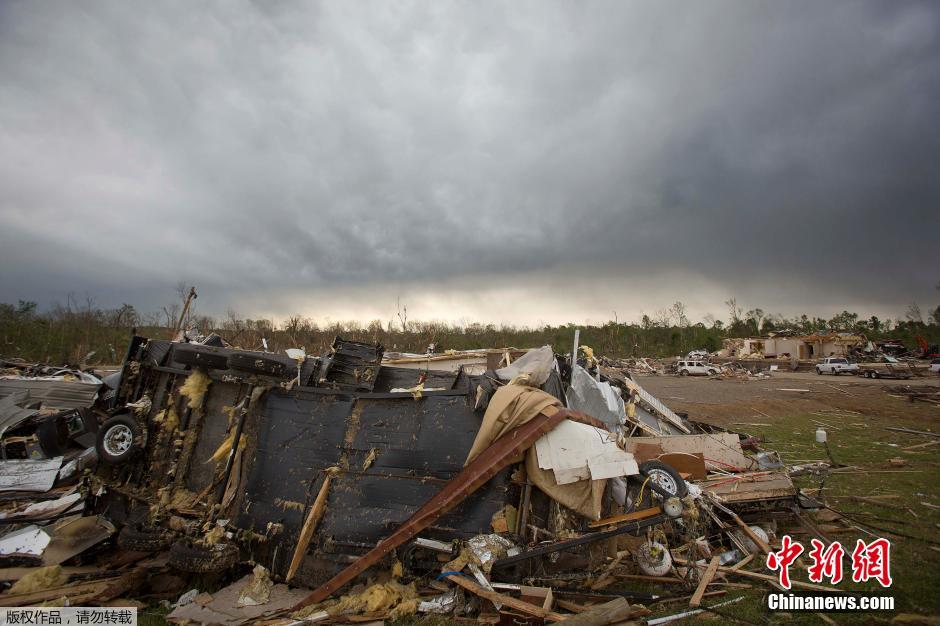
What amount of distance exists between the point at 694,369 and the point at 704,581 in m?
32.4

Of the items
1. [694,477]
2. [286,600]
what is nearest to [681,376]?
[694,477]

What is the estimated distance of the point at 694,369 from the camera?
32.8m

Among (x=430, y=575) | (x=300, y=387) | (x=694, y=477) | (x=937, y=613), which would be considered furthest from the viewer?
(x=694, y=477)

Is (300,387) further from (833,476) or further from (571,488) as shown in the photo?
(833,476)

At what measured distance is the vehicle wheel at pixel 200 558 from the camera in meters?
4.32

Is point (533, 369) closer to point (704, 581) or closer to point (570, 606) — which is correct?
point (570, 606)

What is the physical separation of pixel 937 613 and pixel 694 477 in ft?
8.92

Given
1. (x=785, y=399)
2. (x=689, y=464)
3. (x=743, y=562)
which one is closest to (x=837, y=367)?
(x=785, y=399)

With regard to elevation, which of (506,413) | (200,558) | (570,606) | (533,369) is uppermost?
(533,369)

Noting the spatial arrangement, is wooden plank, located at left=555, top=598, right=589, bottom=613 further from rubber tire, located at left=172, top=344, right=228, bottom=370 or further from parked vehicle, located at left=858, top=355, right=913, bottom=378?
parked vehicle, located at left=858, top=355, right=913, bottom=378

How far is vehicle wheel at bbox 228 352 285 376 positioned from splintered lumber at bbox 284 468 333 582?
1.48 metres

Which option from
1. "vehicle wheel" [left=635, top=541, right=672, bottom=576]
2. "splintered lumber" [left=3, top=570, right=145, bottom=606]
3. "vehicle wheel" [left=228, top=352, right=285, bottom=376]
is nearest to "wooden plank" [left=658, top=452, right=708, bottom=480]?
"vehicle wheel" [left=635, top=541, right=672, bottom=576]

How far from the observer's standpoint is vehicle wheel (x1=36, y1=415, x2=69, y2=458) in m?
8.24

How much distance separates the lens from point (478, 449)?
441cm
